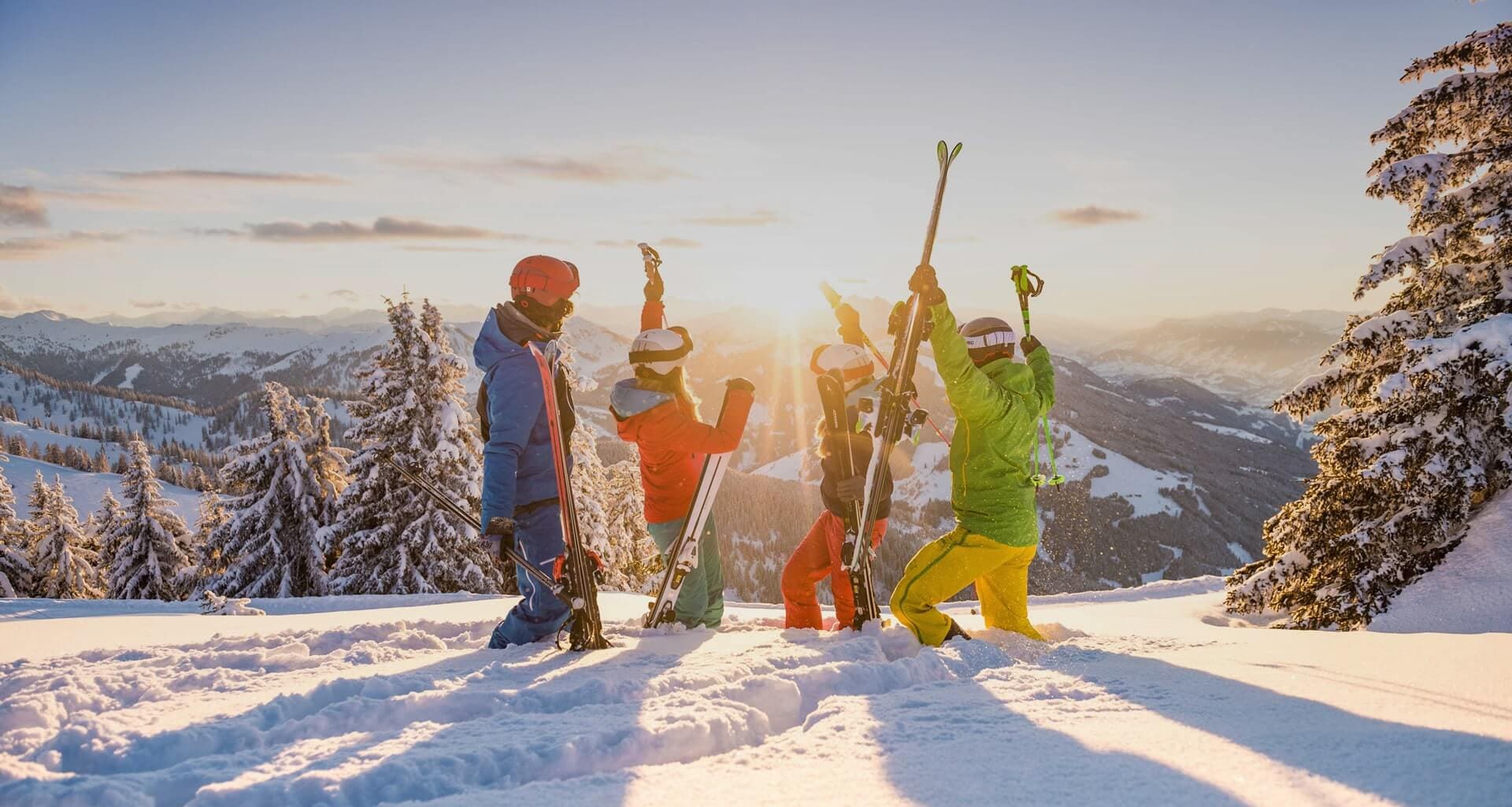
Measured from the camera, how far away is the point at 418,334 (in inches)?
791

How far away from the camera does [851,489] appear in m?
5.56

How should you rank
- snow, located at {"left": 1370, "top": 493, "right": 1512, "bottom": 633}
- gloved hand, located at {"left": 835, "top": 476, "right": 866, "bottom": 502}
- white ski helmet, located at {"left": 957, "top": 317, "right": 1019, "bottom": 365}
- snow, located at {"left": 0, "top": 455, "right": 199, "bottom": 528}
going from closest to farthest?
white ski helmet, located at {"left": 957, "top": 317, "right": 1019, "bottom": 365}
gloved hand, located at {"left": 835, "top": 476, "right": 866, "bottom": 502}
snow, located at {"left": 1370, "top": 493, "right": 1512, "bottom": 633}
snow, located at {"left": 0, "top": 455, "right": 199, "bottom": 528}

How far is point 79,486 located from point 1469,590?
189m

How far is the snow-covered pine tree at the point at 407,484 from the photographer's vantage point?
19.2 metres

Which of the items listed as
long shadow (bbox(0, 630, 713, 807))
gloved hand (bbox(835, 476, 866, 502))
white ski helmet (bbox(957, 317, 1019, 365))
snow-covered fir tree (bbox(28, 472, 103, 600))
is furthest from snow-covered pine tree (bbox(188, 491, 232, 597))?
white ski helmet (bbox(957, 317, 1019, 365))

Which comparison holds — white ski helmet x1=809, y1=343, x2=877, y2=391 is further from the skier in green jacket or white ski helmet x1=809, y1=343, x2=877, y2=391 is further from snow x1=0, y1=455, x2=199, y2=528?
snow x1=0, y1=455, x2=199, y2=528

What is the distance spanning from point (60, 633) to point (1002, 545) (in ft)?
21.4

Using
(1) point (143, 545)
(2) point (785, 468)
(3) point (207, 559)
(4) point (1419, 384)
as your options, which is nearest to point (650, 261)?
(4) point (1419, 384)

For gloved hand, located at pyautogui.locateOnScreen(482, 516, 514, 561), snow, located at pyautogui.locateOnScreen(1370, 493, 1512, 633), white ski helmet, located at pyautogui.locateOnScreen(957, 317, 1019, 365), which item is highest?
white ski helmet, located at pyautogui.locateOnScreen(957, 317, 1019, 365)

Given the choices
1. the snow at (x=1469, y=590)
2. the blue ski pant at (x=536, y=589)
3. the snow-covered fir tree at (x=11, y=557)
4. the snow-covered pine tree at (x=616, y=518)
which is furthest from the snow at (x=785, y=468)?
the blue ski pant at (x=536, y=589)

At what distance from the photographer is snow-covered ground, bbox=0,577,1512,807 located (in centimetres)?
235

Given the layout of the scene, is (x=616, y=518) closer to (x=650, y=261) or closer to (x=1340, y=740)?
(x=650, y=261)

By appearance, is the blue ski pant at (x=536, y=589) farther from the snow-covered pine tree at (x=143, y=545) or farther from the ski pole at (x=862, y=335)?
the snow-covered pine tree at (x=143, y=545)

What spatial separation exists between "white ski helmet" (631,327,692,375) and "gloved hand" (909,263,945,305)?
1.75 m
